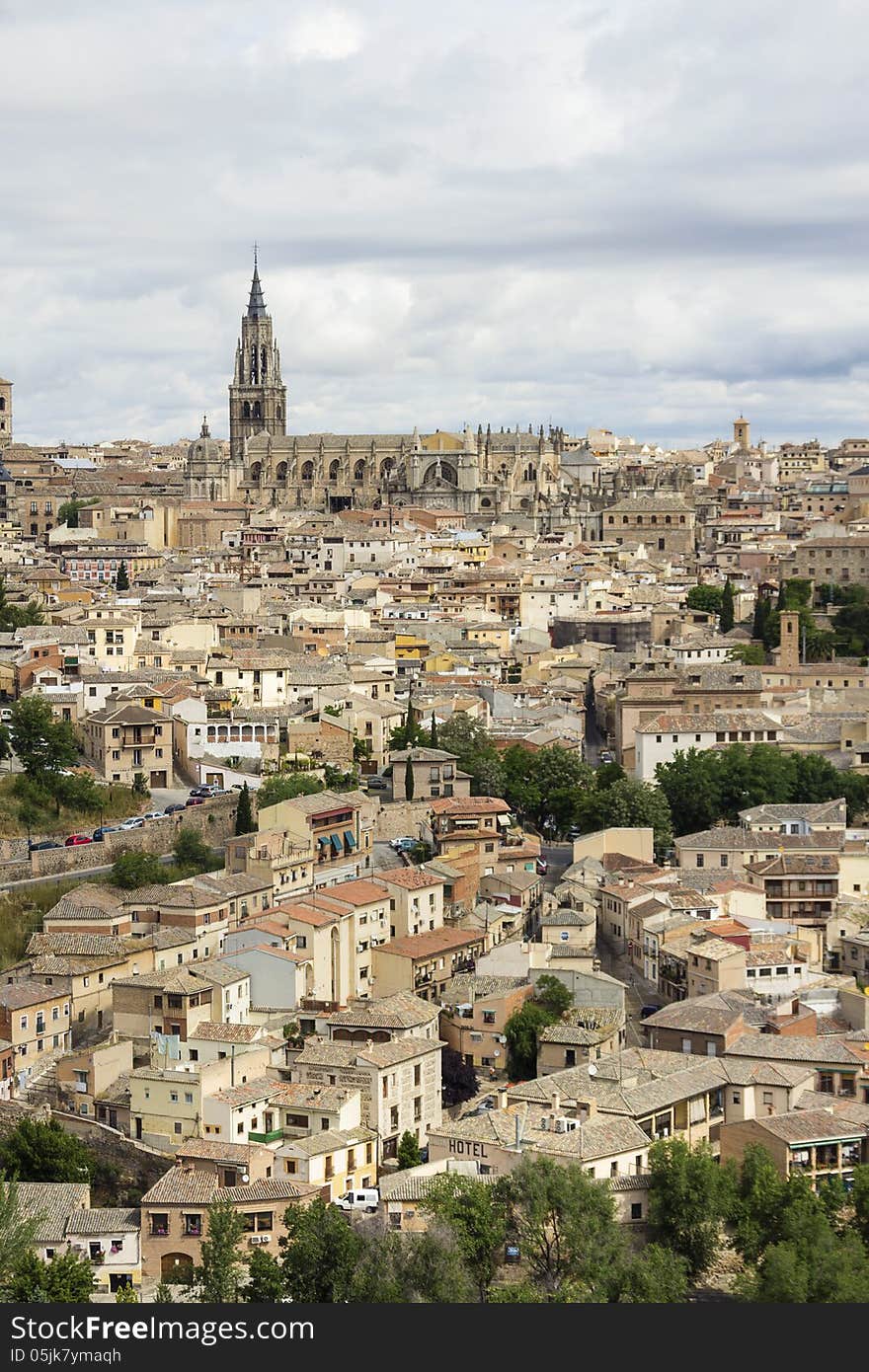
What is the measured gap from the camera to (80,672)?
34969mm

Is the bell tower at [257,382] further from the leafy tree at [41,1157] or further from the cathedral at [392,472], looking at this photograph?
the leafy tree at [41,1157]

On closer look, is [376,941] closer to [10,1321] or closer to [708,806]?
[708,806]

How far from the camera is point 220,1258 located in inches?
698

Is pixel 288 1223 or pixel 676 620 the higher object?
pixel 676 620

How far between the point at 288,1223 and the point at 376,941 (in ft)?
24.0

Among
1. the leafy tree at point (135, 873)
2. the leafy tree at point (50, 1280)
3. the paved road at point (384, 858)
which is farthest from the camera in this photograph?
the paved road at point (384, 858)

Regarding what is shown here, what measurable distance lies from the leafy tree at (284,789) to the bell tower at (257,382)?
46.7 meters

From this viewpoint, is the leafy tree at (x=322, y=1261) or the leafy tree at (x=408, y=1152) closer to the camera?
the leafy tree at (x=322, y=1261)

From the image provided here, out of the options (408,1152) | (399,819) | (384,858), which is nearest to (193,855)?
(384,858)

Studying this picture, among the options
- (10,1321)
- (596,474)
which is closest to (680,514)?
(596,474)

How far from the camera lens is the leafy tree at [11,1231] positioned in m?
17.4

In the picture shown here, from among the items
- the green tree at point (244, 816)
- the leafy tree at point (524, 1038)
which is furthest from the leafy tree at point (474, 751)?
the leafy tree at point (524, 1038)

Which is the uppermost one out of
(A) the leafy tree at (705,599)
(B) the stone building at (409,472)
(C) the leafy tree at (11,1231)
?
(B) the stone building at (409,472)

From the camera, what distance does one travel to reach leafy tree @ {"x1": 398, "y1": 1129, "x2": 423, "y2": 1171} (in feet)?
67.1
